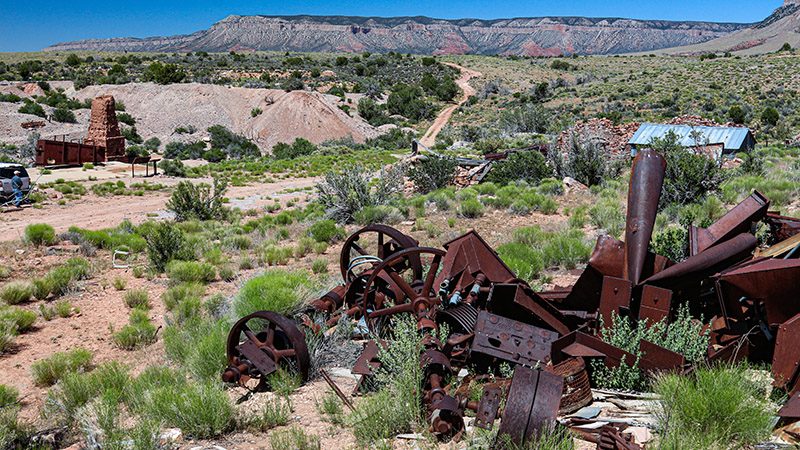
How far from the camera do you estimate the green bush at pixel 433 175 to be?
763 inches

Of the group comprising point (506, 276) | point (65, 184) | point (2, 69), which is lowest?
point (65, 184)

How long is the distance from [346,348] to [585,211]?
28.7ft

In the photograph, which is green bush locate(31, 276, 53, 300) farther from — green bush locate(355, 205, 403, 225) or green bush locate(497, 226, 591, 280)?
green bush locate(497, 226, 591, 280)

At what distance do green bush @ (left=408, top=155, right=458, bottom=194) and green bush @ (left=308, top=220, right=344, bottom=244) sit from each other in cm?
685

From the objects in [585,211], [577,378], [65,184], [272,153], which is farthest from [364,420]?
[272,153]

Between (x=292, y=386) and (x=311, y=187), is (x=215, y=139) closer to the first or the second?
(x=311, y=187)

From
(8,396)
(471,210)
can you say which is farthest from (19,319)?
(471,210)

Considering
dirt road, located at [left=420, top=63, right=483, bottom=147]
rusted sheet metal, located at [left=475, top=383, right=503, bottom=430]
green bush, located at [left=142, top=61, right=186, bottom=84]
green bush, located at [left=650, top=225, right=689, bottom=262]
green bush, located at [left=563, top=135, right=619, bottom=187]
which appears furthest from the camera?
green bush, located at [left=142, top=61, right=186, bottom=84]

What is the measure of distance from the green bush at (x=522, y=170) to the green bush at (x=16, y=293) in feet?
44.0

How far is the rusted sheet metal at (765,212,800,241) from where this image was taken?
608 centimetres

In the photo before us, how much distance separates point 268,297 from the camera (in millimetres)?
6852

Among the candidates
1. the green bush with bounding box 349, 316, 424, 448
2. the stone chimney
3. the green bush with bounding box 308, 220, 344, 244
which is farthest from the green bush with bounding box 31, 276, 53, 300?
the stone chimney

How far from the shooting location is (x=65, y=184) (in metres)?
23.8

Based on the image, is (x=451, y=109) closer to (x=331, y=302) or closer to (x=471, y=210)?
(x=471, y=210)
